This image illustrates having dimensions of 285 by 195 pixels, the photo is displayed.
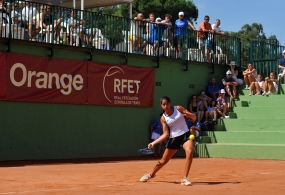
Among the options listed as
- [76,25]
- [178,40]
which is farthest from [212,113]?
[76,25]

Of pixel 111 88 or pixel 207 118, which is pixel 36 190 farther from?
pixel 207 118

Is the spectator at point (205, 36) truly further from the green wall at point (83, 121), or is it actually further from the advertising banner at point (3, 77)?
the advertising banner at point (3, 77)

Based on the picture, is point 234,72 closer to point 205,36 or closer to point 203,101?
point 205,36

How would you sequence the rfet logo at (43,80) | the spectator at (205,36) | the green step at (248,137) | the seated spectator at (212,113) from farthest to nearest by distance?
the spectator at (205,36) < the seated spectator at (212,113) < the green step at (248,137) < the rfet logo at (43,80)

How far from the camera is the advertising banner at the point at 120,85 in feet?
73.4

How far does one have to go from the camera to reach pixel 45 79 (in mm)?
20766

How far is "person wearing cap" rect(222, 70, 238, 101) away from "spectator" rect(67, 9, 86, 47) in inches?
291

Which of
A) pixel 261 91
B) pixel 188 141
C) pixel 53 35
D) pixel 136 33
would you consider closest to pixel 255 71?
pixel 261 91

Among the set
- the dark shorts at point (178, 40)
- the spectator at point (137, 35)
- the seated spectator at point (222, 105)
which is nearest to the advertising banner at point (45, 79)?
the spectator at point (137, 35)

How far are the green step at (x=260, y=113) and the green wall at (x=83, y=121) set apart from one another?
2217 mm

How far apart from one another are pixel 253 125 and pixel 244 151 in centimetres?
193

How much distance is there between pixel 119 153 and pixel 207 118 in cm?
419

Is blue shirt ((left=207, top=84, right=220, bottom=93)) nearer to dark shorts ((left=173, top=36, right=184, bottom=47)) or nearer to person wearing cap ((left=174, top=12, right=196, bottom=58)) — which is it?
person wearing cap ((left=174, top=12, right=196, bottom=58))

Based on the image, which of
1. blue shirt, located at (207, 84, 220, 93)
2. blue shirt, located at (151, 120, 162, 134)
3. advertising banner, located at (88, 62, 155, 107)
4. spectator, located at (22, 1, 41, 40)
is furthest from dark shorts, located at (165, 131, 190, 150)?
blue shirt, located at (207, 84, 220, 93)
